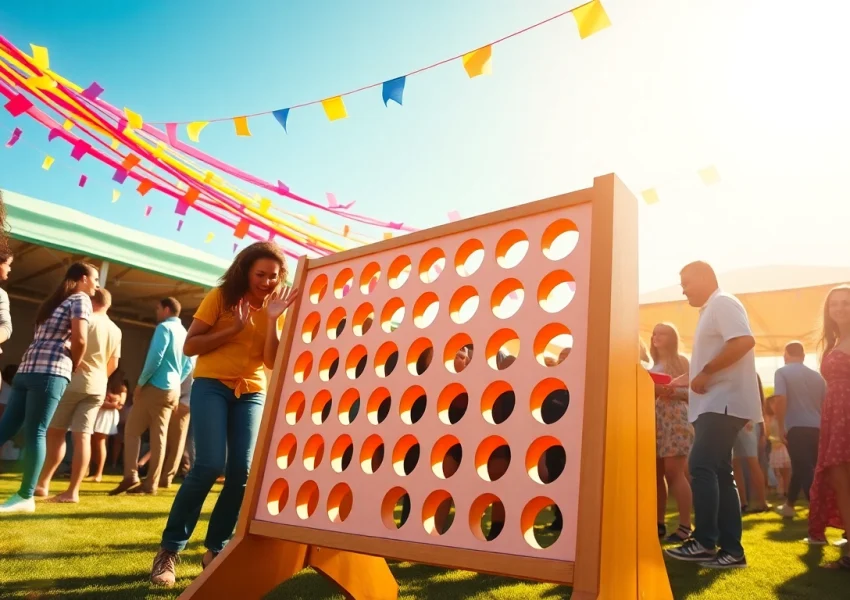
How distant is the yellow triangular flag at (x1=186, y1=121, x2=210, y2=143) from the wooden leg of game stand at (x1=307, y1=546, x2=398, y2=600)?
12.0 ft

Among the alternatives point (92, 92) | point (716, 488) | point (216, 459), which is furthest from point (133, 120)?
point (716, 488)

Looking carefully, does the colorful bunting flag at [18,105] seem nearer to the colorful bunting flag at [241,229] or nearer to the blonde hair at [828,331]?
the colorful bunting flag at [241,229]

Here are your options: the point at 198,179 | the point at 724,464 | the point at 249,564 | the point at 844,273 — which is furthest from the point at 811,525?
the point at 844,273

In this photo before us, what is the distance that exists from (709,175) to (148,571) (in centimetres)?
422

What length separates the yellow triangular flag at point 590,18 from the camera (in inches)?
114

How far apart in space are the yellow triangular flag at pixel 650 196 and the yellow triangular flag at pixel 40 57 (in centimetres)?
424

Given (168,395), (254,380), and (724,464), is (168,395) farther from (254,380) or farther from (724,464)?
(724,464)

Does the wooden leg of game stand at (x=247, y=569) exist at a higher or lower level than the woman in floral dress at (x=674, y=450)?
lower

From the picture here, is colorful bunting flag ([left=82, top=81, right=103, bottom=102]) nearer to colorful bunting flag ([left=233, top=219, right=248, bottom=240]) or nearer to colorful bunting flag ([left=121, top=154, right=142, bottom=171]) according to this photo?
colorful bunting flag ([left=121, top=154, right=142, bottom=171])

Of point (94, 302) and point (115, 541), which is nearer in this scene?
point (115, 541)

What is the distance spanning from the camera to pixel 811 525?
333 centimetres

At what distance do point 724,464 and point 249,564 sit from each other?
226 cm

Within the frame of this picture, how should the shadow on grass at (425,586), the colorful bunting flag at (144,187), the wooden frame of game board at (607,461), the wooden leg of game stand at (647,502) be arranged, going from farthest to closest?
the colorful bunting flag at (144,187) → the shadow on grass at (425,586) → the wooden leg of game stand at (647,502) → the wooden frame of game board at (607,461)

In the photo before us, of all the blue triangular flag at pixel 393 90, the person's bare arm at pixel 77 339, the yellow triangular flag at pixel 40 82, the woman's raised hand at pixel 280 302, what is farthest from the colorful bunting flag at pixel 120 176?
the woman's raised hand at pixel 280 302
